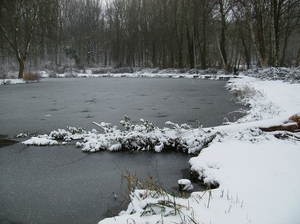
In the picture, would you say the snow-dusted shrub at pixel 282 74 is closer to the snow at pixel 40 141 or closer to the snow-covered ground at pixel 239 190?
the snow-covered ground at pixel 239 190

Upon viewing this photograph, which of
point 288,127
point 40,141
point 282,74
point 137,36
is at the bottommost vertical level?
point 40,141

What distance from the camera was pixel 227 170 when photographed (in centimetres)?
362

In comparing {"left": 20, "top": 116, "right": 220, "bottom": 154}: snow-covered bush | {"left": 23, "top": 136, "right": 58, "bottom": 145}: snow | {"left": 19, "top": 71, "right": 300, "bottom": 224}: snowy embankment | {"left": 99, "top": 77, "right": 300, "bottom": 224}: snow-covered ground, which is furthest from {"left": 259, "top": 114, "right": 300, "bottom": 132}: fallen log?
{"left": 23, "top": 136, "right": 58, "bottom": 145}: snow

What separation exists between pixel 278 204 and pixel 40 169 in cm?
354

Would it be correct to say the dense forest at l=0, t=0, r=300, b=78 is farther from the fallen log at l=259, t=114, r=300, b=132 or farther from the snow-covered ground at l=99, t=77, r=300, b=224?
the snow-covered ground at l=99, t=77, r=300, b=224

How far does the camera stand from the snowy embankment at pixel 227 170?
8.13 ft

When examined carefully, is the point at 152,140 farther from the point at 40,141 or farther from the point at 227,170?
the point at 40,141

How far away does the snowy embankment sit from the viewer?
2477mm

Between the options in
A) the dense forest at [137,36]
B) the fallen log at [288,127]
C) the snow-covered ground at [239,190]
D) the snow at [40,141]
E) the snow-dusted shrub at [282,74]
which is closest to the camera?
the snow-covered ground at [239,190]

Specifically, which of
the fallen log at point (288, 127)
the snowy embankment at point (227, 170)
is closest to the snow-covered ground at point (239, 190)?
the snowy embankment at point (227, 170)

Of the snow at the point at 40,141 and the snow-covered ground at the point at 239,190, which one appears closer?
the snow-covered ground at the point at 239,190

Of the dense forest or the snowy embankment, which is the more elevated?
the dense forest

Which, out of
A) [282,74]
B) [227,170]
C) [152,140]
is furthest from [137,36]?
[227,170]

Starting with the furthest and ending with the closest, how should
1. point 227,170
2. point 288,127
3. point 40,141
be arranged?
point 40,141
point 288,127
point 227,170
